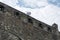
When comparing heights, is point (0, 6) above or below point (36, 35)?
above

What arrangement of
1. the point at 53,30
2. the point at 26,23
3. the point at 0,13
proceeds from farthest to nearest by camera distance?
1. the point at 53,30
2. the point at 26,23
3. the point at 0,13

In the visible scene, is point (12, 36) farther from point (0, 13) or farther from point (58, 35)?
point (58, 35)

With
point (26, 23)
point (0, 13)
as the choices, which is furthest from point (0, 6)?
point (26, 23)

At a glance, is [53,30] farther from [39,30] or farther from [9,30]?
[9,30]

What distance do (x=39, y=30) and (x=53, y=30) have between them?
61.5 inches

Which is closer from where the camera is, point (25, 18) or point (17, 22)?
point (17, 22)

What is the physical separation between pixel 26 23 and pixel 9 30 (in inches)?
60.6

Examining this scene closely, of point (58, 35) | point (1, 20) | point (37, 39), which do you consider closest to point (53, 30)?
point (58, 35)

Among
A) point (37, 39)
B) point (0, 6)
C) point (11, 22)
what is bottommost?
point (37, 39)

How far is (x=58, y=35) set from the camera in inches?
710

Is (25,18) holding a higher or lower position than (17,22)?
higher

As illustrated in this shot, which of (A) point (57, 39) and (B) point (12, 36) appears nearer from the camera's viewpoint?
(B) point (12, 36)

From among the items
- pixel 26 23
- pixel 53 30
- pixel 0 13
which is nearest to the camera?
pixel 0 13

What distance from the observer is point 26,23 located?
15.9 m
